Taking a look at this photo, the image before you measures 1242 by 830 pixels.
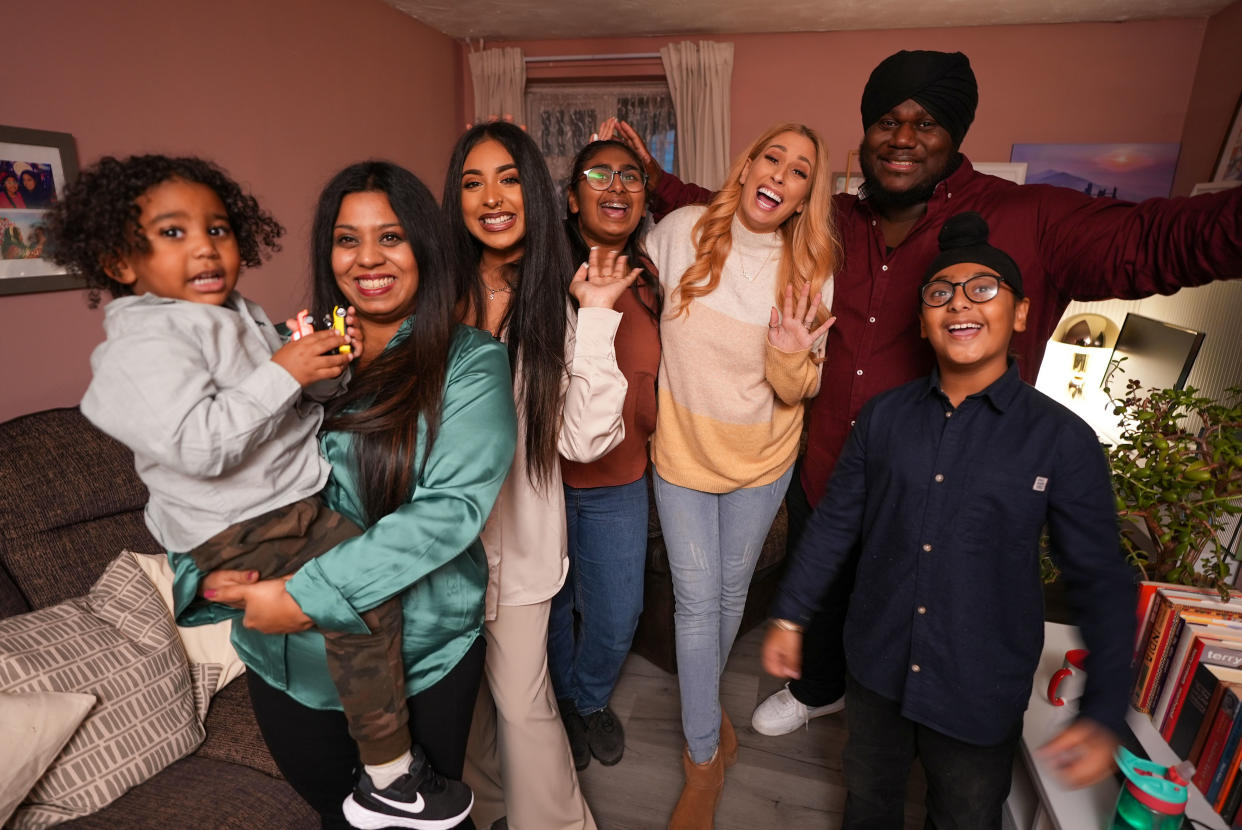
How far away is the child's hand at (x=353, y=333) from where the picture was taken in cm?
112

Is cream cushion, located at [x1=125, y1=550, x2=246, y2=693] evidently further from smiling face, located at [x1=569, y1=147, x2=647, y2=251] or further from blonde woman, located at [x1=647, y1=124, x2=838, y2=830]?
smiling face, located at [x1=569, y1=147, x2=647, y2=251]

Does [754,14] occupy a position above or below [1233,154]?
above

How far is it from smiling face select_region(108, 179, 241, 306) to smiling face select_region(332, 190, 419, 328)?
0.61ft

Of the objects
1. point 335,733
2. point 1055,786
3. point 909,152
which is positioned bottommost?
point 1055,786

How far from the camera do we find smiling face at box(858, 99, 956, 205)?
1.54 meters

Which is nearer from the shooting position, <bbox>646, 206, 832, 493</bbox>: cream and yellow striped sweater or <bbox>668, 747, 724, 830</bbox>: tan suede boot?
<bbox>646, 206, 832, 493</bbox>: cream and yellow striped sweater

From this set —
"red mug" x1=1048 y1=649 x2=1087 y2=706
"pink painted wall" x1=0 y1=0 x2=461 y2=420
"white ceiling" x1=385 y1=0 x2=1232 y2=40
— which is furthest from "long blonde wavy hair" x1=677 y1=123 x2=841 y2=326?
"white ceiling" x1=385 y1=0 x2=1232 y2=40

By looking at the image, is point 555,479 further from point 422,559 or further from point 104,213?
point 104,213

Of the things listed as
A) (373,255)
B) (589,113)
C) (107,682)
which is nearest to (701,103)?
(589,113)

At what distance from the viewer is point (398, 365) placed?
43.8 inches

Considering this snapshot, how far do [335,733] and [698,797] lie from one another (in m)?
1.07

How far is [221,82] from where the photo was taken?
9.86ft

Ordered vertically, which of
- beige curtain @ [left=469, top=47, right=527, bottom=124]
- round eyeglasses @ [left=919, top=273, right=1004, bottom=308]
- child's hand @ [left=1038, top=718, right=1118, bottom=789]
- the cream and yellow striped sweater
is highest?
beige curtain @ [left=469, top=47, right=527, bottom=124]

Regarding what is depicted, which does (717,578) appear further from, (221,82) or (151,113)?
(221,82)
